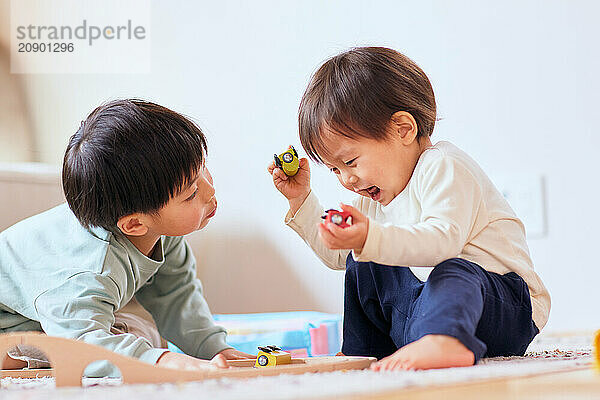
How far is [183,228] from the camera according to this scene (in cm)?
112

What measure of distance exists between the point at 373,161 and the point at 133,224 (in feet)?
1.32

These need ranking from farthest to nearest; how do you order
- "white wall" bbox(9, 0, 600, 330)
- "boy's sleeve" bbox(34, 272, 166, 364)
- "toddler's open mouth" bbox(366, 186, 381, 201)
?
1. "white wall" bbox(9, 0, 600, 330)
2. "toddler's open mouth" bbox(366, 186, 381, 201)
3. "boy's sleeve" bbox(34, 272, 166, 364)

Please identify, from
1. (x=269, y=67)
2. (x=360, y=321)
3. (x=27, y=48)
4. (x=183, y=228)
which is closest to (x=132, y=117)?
(x=183, y=228)

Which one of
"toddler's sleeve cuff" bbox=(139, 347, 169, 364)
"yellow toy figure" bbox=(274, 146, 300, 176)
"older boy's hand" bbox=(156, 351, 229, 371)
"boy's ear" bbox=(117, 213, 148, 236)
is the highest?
"yellow toy figure" bbox=(274, 146, 300, 176)

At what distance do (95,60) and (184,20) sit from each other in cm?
26

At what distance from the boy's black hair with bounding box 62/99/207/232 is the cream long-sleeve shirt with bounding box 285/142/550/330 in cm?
34

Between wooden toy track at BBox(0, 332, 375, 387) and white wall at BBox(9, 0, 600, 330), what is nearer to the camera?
wooden toy track at BBox(0, 332, 375, 387)

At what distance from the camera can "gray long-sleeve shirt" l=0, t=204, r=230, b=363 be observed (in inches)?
38.1

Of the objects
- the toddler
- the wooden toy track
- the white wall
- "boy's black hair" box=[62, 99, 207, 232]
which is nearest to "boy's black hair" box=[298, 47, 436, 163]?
the toddler

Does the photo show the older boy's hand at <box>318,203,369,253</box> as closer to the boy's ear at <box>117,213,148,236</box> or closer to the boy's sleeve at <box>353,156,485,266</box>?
the boy's sleeve at <box>353,156,485,266</box>

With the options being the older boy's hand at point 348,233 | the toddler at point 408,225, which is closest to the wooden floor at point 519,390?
A: the toddler at point 408,225

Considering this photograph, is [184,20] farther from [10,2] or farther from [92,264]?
[92,264]

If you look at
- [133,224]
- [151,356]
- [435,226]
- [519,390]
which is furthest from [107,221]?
[519,390]

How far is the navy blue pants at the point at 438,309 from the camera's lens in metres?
0.76
